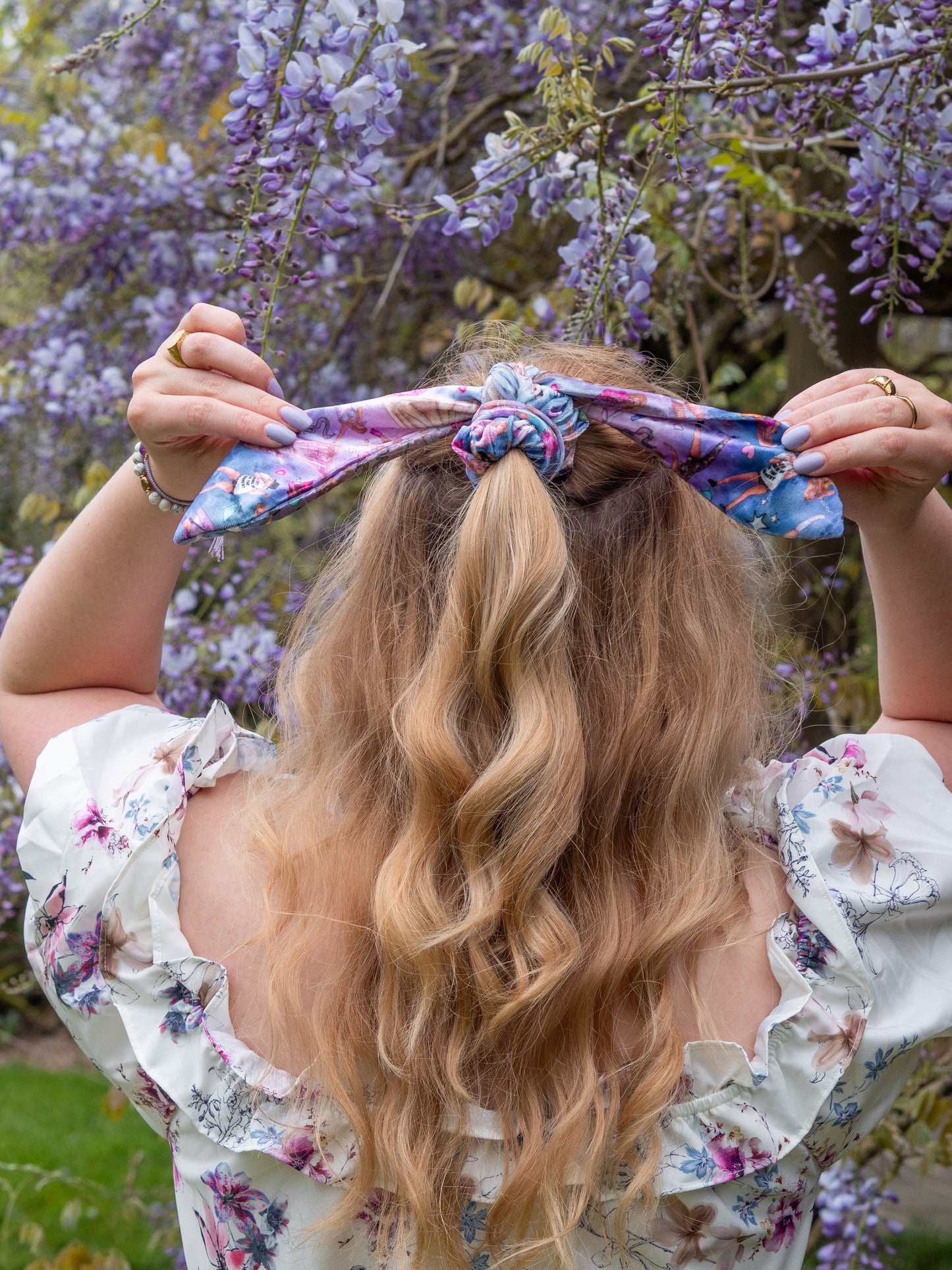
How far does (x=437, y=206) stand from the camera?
2.18 meters

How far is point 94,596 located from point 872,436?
2.33ft

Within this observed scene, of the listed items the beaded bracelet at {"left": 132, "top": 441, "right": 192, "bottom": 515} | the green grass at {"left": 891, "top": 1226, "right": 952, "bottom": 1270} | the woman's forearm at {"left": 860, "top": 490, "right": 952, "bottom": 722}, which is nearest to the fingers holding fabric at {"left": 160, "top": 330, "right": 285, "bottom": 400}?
the beaded bracelet at {"left": 132, "top": 441, "right": 192, "bottom": 515}

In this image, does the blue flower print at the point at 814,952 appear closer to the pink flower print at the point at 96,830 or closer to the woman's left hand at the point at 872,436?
the woman's left hand at the point at 872,436

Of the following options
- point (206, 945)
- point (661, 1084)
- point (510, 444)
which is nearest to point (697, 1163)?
point (661, 1084)

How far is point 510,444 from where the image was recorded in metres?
0.79

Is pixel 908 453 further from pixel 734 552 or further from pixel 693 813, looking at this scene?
pixel 693 813

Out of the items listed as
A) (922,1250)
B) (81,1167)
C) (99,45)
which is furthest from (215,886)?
(81,1167)

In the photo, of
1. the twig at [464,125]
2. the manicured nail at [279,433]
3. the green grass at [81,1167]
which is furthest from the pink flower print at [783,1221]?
the twig at [464,125]

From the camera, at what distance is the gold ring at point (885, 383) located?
0.86 metres

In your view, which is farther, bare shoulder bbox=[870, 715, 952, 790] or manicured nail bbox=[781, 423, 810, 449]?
bare shoulder bbox=[870, 715, 952, 790]

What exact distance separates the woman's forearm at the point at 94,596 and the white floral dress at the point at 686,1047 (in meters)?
0.16

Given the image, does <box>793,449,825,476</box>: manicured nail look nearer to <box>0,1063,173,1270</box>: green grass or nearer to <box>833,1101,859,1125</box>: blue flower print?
<box>833,1101,859,1125</box>: blue flower print

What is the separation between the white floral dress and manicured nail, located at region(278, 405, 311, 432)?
0.90 feet

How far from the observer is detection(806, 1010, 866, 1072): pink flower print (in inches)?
31.5
